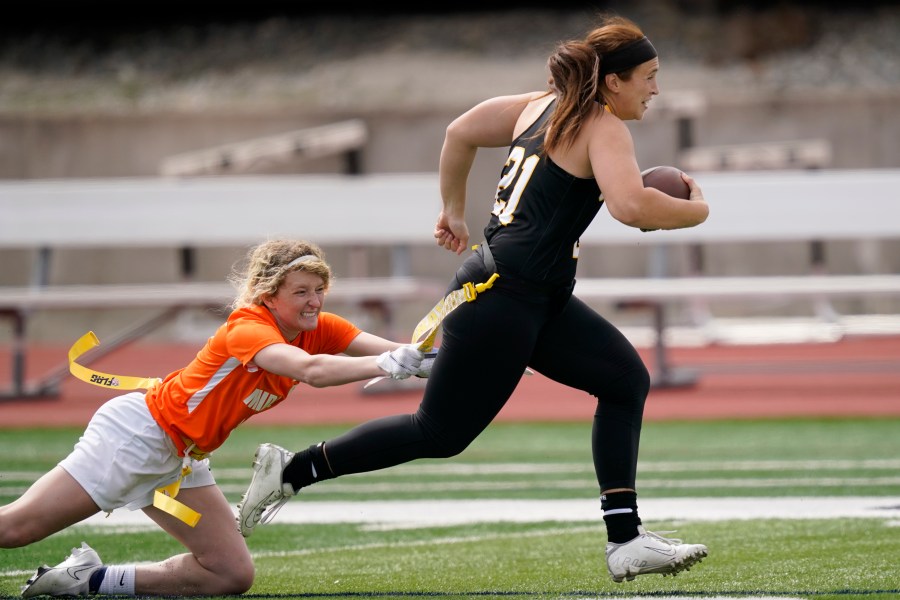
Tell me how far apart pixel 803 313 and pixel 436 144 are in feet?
17.4

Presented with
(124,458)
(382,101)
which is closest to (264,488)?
(124,458)

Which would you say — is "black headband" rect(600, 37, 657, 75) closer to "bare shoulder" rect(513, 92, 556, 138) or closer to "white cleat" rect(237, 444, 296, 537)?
"bare shoulder" rect(513, 92, 556, 138)

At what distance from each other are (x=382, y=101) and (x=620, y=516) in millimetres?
16994

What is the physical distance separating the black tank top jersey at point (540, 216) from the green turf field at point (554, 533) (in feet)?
3.32

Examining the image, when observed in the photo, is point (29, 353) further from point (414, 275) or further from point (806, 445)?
point (806, 445)

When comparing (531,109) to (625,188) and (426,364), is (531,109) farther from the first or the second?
(426,364)

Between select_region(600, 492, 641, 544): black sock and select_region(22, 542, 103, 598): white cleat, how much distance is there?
1640 mm

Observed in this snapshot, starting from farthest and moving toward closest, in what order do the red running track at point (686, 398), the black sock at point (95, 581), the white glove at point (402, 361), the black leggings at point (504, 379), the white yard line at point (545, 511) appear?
the red running track at point (686, 398) < the white yard line at point (545, 511) < the black sock at point (95, 581) < the black leggings at point (504, 379) < the white glove at point (402, 361)

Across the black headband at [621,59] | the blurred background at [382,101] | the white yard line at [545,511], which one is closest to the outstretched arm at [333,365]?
the black headband at [621,59]

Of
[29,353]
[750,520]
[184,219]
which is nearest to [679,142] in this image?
[184,219]

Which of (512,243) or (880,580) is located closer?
(512,243)

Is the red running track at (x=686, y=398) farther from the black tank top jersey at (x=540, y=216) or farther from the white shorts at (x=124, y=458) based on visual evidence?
the black tank top jersey at (x=540, y=216)

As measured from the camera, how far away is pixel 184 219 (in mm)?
12586

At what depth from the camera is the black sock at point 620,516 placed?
159 inches
